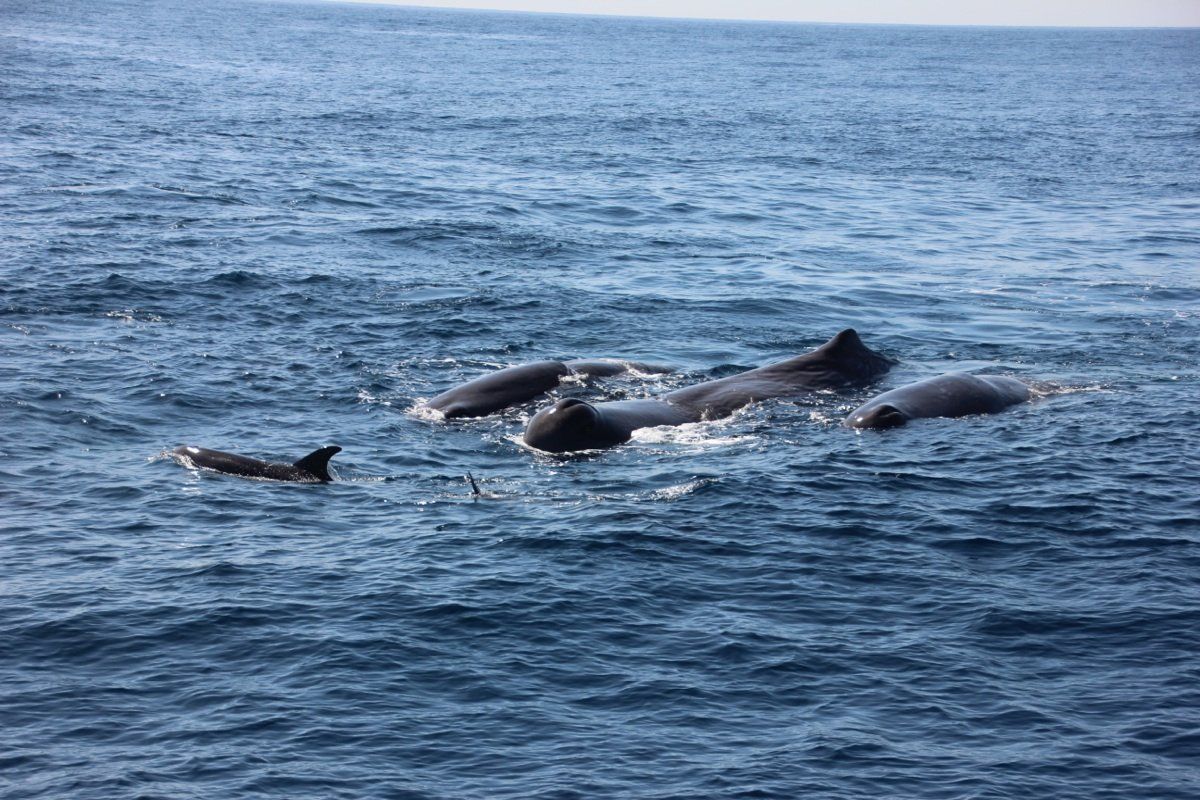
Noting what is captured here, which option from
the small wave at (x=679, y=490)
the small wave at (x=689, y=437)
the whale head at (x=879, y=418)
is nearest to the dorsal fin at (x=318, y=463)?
the small wave at (x=679, y=490)

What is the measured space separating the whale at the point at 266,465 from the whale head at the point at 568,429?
2.82 m

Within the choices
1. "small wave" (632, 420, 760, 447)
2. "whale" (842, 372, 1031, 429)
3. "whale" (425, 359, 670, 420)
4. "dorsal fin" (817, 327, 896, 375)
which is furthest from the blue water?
"dorsal fin" (817, 327, 896, 375)

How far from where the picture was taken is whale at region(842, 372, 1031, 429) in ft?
67.2

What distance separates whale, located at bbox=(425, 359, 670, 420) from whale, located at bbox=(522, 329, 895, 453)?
5.05 ft

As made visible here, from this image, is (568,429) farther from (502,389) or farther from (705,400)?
(705,400)

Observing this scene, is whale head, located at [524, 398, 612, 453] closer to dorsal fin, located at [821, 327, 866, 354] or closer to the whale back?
the whale back

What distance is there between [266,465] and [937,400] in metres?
10.1

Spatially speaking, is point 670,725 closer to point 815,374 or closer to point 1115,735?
point 1115,735

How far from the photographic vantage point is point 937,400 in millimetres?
21172

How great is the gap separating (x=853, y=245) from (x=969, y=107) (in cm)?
4386

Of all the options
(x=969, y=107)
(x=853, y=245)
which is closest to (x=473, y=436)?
(x=853, y=245)

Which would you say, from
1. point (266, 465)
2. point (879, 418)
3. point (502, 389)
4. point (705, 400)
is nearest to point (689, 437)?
point (705, 400)

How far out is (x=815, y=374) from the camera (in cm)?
2252

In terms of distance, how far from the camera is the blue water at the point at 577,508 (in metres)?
12.0
